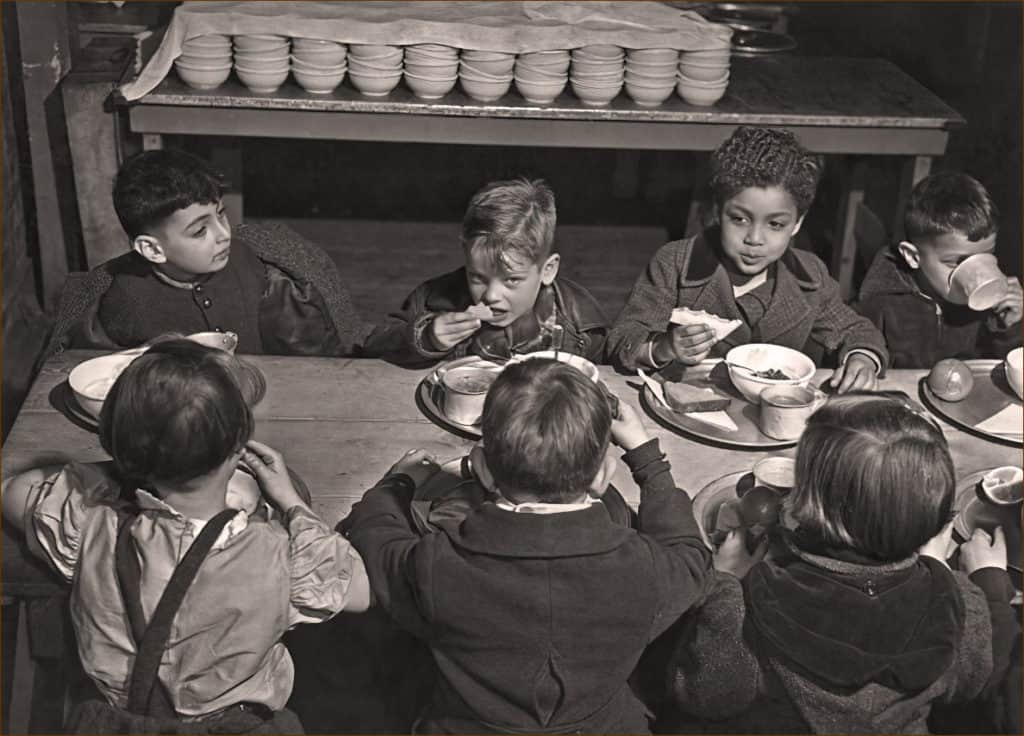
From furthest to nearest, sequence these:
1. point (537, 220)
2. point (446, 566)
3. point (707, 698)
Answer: point (537, 220)
point (707, 698)
point (446, 566)

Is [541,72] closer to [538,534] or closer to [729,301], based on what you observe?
[729,301]

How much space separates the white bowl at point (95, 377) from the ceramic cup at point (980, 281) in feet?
7.09

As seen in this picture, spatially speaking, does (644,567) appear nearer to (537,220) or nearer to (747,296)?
(537,220)

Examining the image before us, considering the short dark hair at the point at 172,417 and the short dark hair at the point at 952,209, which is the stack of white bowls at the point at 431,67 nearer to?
the short dark hair at the point at 952,209

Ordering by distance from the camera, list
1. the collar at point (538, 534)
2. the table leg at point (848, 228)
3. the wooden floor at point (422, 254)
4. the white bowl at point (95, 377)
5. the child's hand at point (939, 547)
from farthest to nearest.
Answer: the wooden floor at point (422, 254) < the table leg at point (848, 228) < the white bowl at point (95, 377) < the child's hand at point (939, 547) < the collar at point (538, 534)

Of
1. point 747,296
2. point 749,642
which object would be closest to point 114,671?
point 749,642

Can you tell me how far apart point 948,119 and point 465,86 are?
208 centimetres

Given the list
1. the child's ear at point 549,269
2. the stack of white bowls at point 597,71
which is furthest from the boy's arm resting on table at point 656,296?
the stack of white bowls at point 597,71

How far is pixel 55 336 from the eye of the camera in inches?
139

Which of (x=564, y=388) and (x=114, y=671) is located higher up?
(x=564, y=388)

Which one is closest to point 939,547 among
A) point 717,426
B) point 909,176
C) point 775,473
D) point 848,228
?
point 775,473

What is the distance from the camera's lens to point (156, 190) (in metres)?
3.35

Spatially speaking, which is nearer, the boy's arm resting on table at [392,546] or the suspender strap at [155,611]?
the suspender strap at [155,611]

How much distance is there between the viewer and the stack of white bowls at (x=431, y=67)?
17.2 feet
